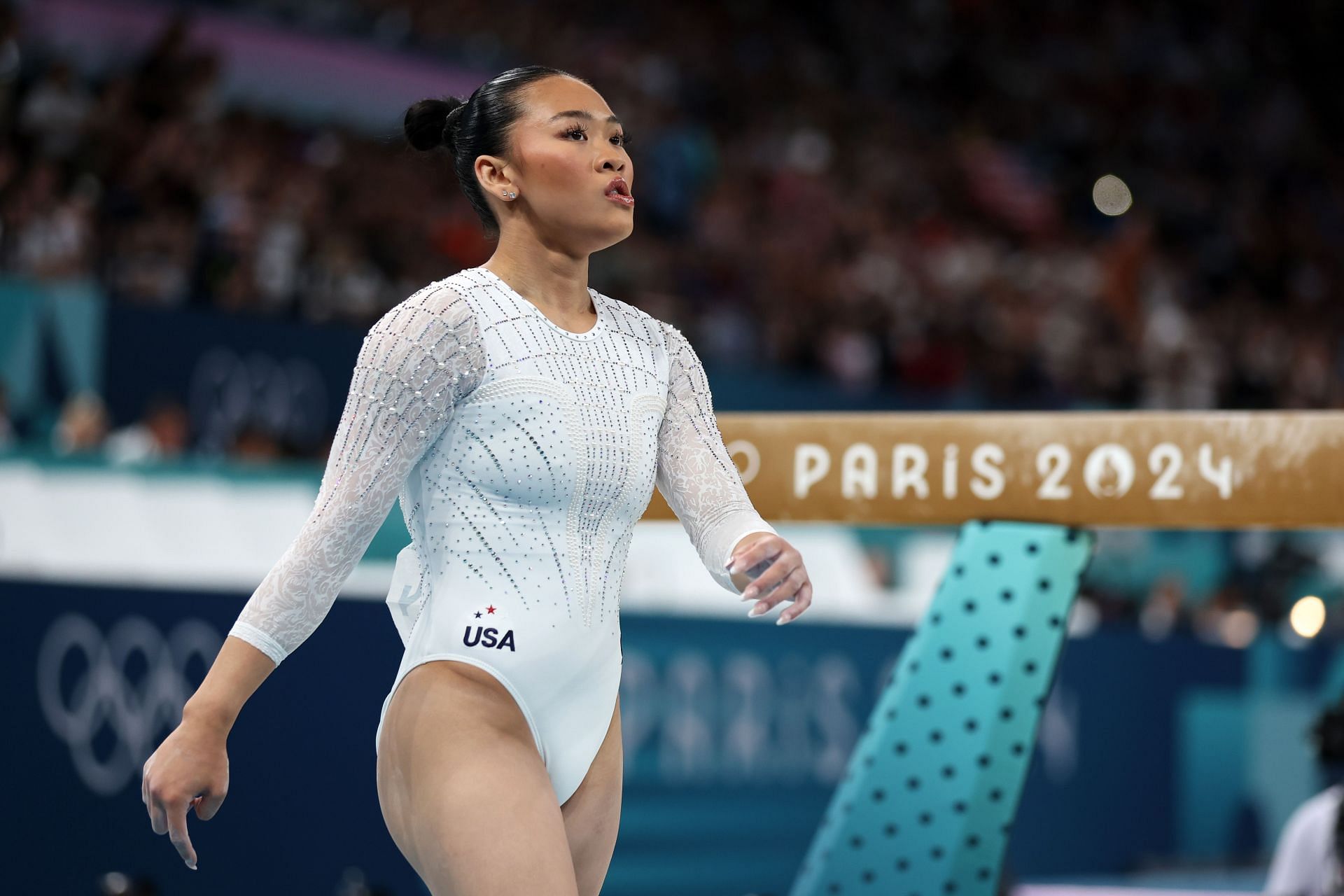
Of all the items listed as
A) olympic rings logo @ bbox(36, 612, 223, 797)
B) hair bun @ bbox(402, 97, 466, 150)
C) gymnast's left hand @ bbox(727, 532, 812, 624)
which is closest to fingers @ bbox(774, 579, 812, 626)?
gymnast's left hand @ bbox(727, 532, 812, 624)

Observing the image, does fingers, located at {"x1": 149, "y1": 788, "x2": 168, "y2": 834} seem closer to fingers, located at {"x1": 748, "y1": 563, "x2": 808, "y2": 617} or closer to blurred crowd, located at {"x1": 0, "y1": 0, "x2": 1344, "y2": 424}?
fingers, located at {"x1": 748, "y1": 563, "x2": 808, "y2": 617}

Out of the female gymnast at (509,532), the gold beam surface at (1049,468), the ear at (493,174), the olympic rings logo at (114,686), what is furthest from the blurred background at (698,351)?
the gold beam surface at (1049,468)

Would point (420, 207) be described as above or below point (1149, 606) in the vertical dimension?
above

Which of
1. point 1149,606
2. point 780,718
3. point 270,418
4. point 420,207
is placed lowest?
point 780,718

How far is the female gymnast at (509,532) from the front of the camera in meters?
2.14

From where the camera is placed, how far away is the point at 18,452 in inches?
230

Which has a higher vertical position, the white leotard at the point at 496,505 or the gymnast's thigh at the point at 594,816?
the white leotard at the point at 496,505

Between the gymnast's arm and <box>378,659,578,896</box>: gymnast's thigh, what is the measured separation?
172 mm

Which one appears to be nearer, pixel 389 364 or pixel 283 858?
pixel 389 364

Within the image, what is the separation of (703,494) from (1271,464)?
124 cm

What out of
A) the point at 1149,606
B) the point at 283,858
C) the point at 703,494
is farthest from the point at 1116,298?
the point at 703,494

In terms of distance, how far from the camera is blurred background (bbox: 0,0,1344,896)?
5.62 m

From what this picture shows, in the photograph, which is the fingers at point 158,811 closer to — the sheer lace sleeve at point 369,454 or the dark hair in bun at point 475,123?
the sheer lace sleeve at point 369,454

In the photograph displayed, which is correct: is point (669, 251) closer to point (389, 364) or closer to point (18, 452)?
point (18, 452)
